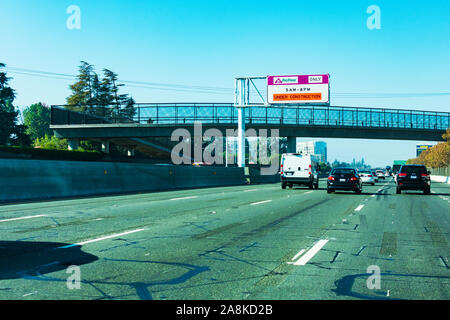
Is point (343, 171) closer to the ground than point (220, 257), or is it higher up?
higher up

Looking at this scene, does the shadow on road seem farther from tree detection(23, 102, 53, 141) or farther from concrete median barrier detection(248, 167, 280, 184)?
tree detection(23, 102, 53, 141)

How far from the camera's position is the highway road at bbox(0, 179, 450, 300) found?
210 inches

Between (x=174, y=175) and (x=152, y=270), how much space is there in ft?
87.2

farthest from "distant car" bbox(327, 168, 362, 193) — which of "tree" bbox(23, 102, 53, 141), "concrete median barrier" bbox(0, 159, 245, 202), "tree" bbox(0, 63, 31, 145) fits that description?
"tree" bbox(23, 102, 53, 141)

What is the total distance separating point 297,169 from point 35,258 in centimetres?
2619

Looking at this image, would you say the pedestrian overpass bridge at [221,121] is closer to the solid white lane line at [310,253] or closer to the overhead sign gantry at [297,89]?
the overhead sign gantry at [297,89]

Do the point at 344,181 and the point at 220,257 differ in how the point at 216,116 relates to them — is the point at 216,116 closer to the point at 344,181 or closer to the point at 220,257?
the point at 344,181

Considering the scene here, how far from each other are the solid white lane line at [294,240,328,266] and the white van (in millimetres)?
22902

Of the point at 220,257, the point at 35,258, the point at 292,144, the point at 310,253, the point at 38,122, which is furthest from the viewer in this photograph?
the point at 38,122

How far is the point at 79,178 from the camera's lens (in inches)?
896

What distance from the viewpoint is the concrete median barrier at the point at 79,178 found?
18.8 meters

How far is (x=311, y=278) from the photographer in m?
6.00

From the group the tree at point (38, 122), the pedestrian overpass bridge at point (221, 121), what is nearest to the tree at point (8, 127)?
the pedestrian overpass bridge at point (221, 121)

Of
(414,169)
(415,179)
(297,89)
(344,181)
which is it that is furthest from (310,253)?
(297,89)
